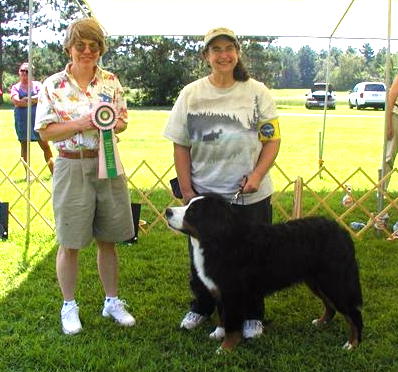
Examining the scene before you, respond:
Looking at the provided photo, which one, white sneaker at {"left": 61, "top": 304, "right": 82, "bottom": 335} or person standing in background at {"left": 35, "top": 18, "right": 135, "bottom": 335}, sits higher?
person standing in background at {"left": 35, "top": 18, "right": 135, "bottom": 335}

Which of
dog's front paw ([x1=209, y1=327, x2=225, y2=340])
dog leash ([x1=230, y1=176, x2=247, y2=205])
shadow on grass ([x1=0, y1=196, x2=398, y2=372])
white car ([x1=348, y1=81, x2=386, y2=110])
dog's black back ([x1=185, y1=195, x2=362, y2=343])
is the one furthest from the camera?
white car ([x1=348, y1=81, x2=386, y2=110])

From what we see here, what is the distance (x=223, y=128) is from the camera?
3.09 meters

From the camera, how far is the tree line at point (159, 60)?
30375mm

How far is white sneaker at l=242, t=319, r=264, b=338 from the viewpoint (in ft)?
11.0

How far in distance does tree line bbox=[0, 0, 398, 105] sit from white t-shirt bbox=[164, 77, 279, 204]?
21725 millimetres

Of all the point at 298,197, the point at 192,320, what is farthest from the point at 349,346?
the point at 298,197

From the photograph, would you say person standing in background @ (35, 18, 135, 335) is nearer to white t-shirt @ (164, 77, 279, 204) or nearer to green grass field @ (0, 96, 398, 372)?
green grass field @ (0, 96, 398, 372)

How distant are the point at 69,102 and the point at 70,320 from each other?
4.58ft

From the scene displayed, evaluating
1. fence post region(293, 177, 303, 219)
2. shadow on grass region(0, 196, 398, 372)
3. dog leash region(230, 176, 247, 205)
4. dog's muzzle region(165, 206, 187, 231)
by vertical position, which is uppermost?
dog leash region(230, 176, 247, 205)

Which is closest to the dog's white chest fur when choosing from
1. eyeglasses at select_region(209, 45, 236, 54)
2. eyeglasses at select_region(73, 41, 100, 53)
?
eyeglasses at select_region(209, 45, 236, 54)

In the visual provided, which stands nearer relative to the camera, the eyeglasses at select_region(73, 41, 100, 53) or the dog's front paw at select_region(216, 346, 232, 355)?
the eyeglasses at select_region(73, 41, 100, 53)

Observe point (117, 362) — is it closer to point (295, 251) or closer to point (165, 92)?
point (295, 251)

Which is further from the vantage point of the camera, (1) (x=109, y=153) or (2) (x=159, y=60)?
(2) (x=159, y=60)

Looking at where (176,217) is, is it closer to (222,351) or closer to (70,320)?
(222,351)
